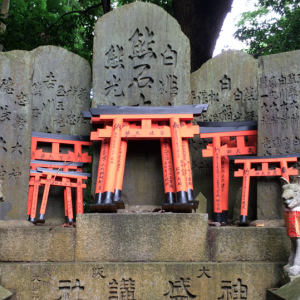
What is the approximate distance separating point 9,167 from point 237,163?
11.5 feet

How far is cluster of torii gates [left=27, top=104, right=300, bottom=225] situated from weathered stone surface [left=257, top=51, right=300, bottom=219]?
23 centimetres

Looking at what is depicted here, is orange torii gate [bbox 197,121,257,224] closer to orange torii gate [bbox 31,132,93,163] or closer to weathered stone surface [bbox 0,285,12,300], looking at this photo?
orange torii gate [bbox 31,132,93,163]

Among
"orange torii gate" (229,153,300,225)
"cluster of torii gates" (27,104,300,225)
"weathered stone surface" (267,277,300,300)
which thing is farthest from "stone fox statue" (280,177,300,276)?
"orange torii gate" (229,153,300,225)

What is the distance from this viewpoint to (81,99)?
22.9 feet

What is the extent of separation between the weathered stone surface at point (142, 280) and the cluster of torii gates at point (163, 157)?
0.77 metres

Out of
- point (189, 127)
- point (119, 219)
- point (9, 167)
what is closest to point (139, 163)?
point (189, 127)

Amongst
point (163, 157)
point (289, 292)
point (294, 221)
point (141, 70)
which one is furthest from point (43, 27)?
point (289, 292)

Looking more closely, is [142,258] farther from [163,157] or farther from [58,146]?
[58,146]

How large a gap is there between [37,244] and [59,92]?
3.17 metres

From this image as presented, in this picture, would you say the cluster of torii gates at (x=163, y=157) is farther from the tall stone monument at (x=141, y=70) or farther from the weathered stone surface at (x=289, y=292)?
the weathered stone surface at (x=289, y=292)

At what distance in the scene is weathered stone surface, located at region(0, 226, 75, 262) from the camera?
4.53 meters

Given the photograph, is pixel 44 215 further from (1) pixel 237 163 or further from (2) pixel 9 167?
(1) pixel 237 163

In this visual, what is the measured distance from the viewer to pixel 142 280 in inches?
169

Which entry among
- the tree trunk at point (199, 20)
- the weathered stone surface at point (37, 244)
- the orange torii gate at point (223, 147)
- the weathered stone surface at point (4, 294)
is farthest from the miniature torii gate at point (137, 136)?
the tree trunk at point (199, 20)
